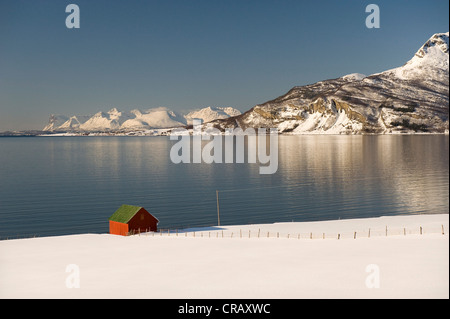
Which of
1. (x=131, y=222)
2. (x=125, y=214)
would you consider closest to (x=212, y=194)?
(x=125, y=214)

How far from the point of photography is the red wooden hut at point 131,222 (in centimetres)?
6016

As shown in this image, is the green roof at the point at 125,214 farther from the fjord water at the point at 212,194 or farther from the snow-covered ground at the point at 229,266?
the fjord water at the point at 212,194

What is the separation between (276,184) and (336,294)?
85.2 meters

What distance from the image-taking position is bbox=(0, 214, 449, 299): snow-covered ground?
3159 centimetres

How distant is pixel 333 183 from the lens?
11681cm

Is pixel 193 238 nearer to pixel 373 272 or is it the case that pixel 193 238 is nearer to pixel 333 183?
pixel 373 272

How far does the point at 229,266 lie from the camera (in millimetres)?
39031

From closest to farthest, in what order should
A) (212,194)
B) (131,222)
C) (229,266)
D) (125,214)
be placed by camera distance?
(229,266), (131,222), (125,214), (212,194)

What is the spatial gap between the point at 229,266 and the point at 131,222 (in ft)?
81.7

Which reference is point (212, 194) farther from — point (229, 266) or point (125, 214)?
point (229, 266)

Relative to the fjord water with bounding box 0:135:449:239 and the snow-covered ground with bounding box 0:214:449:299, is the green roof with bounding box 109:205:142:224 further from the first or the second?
the fjord water with bounding box 0:135:449:239

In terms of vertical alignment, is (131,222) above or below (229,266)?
above

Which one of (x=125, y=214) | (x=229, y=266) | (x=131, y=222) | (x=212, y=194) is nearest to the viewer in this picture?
(x=229, y=266)
